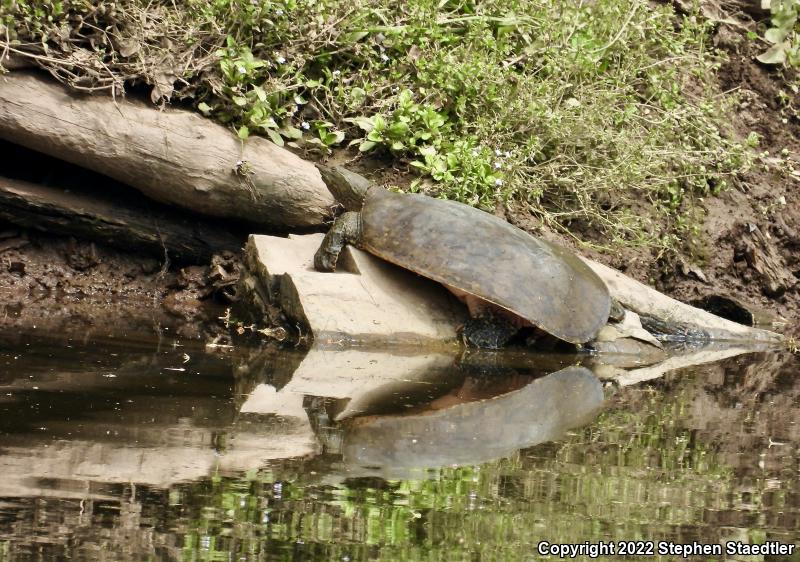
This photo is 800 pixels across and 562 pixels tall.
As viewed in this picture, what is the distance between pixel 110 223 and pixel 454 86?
9.34 ft

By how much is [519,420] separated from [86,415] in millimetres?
1837

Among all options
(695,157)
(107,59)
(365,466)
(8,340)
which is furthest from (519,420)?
(695,157)

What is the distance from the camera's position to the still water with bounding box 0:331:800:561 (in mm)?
2924

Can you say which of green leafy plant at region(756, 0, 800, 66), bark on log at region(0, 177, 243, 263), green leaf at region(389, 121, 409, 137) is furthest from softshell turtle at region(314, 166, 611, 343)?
green leafy plant at region(756, 0, 800, 66)

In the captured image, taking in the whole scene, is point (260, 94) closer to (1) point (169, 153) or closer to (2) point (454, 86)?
(1) point (169, 153)

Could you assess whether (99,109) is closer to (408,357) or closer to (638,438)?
(408,357)

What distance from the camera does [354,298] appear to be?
22.0 ft

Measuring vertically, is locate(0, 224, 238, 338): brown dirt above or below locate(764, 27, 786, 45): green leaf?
below

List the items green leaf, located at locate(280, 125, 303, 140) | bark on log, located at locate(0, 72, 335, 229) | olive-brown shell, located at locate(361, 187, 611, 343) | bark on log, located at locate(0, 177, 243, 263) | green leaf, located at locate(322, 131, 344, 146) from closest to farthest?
olive-brown shell, located at locate(361, 187, 611, 343), bark on log, located at locate(0, 72, 335, 229), bark on log, located at locate(0, 177, 243, 263), green leaf, located at locate(280, 125, 303, 140), green leaf, located at locate(322, 131, 344, 146)

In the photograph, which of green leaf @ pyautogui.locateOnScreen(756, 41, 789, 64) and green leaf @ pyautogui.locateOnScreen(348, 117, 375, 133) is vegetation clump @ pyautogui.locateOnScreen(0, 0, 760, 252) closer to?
green leaf @ pyautogui.locateOnScreen(348, 117, 375, 133)

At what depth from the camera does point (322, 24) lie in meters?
8.25

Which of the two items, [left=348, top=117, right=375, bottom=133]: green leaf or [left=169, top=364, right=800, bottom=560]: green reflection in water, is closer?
[left=169, top=364, right=800, bottom=560]: green reflection in water

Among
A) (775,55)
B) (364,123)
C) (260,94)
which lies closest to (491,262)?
(364,123)

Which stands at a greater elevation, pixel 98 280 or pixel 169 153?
pixel 169 153
